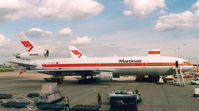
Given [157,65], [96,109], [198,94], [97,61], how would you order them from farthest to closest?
[97,61]
[157,65]
[198,94]
[96,109]

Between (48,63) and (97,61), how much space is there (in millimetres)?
12977

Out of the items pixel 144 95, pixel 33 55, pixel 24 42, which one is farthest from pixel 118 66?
pixel 24 42

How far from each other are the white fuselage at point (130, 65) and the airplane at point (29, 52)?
6.67 meters

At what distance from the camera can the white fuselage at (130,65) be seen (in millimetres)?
35250

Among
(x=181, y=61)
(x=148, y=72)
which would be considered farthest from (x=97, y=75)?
(x=181, y=61)

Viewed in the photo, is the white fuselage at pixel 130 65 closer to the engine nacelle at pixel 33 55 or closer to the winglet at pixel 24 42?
the engine nacelle at pixel 33 55

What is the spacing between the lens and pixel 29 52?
136 ft

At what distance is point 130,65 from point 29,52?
81.7 feet

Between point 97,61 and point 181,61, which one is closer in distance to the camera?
point 181,61

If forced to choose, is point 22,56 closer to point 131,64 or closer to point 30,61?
point 30,61

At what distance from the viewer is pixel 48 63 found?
138 feet

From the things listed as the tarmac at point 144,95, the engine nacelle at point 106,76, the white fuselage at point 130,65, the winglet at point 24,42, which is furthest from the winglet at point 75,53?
the tarmac at point 144,95

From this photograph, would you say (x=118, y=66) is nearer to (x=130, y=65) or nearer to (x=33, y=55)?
(x=130, y=65)

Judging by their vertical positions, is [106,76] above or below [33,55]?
below
